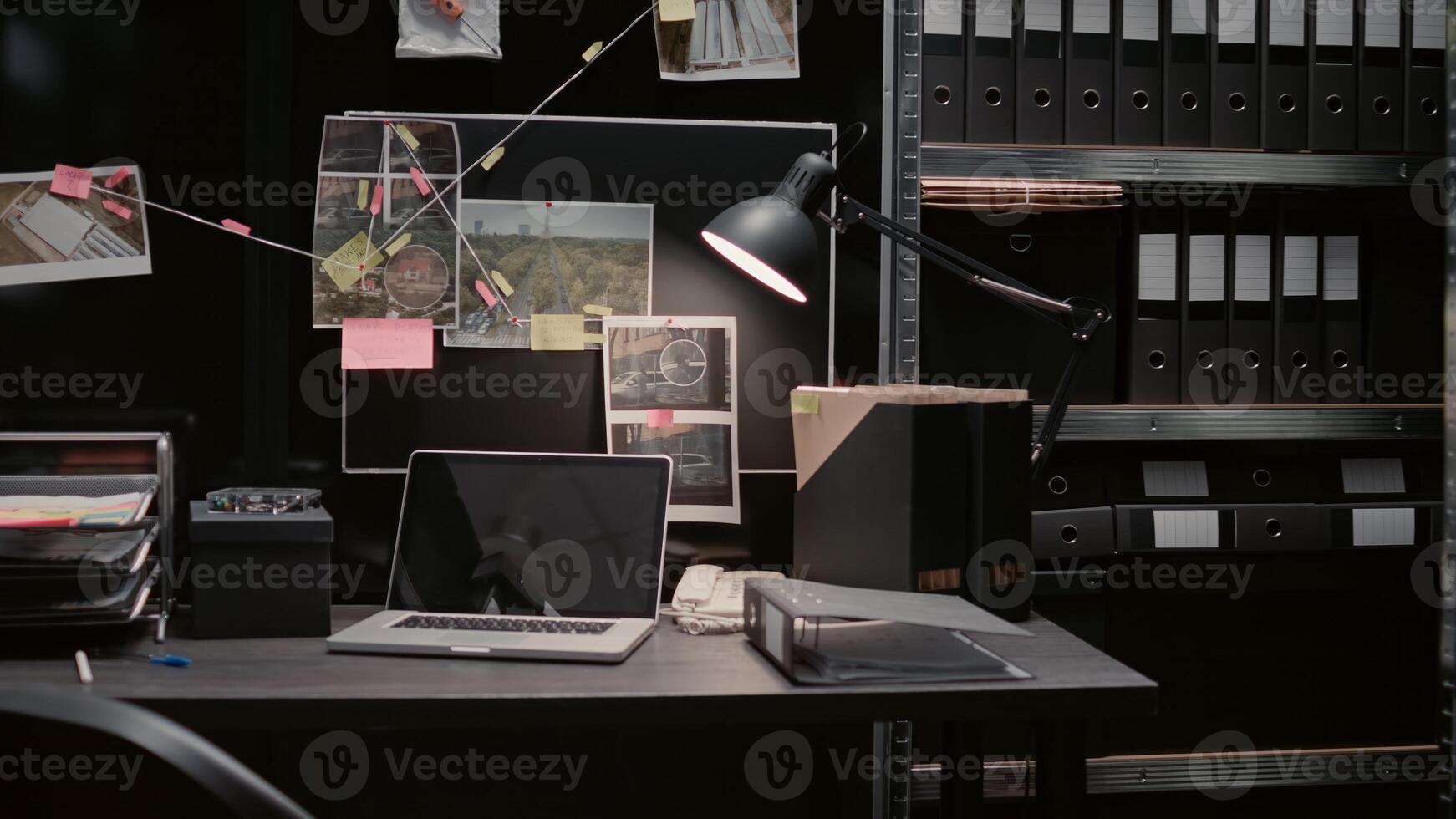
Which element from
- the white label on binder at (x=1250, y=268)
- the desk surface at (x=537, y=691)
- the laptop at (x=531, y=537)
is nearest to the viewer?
the desk surface at (x=537, y=691)

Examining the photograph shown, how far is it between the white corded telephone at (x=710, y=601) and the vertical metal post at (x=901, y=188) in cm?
39

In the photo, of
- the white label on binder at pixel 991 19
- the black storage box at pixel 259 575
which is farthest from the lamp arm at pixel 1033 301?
the black storage box at pixel 259 575

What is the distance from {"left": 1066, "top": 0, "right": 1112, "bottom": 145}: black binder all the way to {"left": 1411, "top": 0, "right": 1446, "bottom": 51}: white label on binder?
46 centimetres

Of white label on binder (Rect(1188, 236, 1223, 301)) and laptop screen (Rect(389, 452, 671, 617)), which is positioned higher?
white label on binder (Rect(1188, 236, 1223, 301))

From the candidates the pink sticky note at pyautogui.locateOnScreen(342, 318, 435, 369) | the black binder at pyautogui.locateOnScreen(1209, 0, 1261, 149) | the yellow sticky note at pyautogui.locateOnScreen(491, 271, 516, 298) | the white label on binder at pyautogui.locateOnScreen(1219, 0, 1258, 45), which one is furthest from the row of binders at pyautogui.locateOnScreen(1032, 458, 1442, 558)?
the pink sticky note at pyautogui.locateOnScreen(342, 318, 435, 369)

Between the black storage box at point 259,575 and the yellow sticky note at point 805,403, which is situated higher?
the yellow sticky note at point 805,403

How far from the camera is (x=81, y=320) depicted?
149cm

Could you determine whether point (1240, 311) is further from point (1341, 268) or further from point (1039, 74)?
point (1039, 74)

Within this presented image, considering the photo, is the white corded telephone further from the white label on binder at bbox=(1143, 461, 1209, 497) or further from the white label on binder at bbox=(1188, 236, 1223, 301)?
the white label on binder at bbox=(1188, 236, 1223, 301)

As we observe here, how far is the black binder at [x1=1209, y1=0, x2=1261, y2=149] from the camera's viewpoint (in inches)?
56.2

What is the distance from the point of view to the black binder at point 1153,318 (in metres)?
1.45

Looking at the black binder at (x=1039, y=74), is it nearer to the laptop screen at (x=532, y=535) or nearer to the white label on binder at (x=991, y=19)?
the white label on binder at (x=991, y=19)

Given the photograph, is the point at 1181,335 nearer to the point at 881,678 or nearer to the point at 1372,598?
the point at 1372,598

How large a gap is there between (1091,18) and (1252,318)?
50cm
